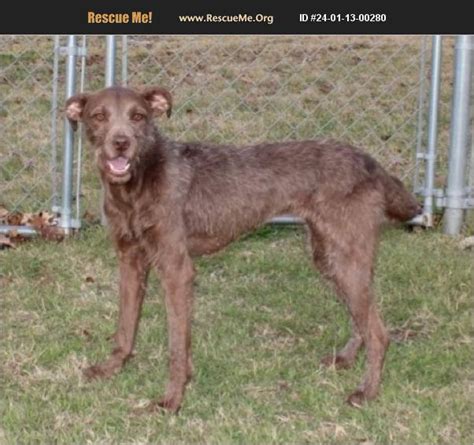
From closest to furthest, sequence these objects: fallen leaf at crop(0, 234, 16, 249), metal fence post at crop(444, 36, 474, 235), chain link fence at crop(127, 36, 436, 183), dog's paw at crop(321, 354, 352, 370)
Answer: dog's paw at crop(321, 354, 352, 370), fallen leaf at crop(0, 234, 16, 249), metal fence post at crop(444, 36, 474, 235), chain link fence at crop(127, 36, 436, 183)

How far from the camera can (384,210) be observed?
17.0 ft

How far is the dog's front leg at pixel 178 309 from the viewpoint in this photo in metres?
4.67

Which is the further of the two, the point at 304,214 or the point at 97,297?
the point at 97,297

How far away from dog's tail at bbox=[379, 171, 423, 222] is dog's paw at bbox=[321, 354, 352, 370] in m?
0.81

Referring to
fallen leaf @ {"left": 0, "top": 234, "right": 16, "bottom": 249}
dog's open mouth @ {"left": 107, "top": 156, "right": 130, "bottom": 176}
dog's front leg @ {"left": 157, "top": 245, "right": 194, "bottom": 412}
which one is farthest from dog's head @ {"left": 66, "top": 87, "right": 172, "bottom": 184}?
fallen leaf @ {"left": 0, "top": 234, "right": 16, "bottom": 249}

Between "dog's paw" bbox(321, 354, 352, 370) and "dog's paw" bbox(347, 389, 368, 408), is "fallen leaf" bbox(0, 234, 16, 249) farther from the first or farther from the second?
"dog's paw" bbox(347, 389, 368, 408)

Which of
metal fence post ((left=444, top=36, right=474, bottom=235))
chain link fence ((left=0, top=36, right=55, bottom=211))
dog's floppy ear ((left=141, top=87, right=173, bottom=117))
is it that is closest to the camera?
dog's floppy ear ((left=141, top=87, right=173, bottom=117))

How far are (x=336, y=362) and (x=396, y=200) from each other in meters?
0.92

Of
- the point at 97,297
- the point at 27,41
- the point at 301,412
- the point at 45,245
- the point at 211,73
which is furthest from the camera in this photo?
the point at 211,73

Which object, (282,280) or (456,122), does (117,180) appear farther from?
(456,122)

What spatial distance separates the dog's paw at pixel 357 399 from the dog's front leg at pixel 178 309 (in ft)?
2.61

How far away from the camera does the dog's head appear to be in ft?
15.6

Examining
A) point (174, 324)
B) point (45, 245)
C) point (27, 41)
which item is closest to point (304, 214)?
point (174, 324)

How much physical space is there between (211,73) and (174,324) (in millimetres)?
6297
